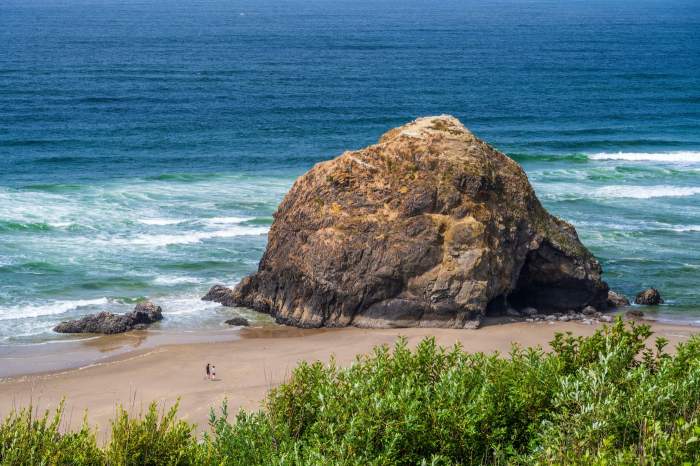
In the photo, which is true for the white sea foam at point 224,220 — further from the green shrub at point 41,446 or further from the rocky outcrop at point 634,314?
the green shrub at point 41,446

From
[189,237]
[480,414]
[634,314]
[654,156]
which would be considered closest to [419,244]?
[634,314]

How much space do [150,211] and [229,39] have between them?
120282 mm

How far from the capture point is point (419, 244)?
4547 cm

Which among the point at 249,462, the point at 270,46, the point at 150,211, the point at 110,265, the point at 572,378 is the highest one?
the point at 270,46

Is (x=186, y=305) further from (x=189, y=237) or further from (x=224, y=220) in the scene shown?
A: (x=224, y=220)

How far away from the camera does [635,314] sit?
4884 cm

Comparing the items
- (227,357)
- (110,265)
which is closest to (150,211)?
(110,265)

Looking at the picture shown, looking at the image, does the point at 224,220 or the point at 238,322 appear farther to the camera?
the point at 224,220

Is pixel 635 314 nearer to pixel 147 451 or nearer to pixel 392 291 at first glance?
pixel 392 291

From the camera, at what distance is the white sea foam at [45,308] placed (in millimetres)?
48781

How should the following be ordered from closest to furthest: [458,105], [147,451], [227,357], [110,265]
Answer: [147,451]
[227,357]
[110,265]
[458,105]

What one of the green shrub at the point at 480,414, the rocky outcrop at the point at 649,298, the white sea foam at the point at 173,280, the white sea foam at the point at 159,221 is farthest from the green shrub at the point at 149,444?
the white sea foam at the point at 159,221

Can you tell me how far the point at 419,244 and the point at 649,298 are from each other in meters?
13.4

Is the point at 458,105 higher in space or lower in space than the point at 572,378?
higher
